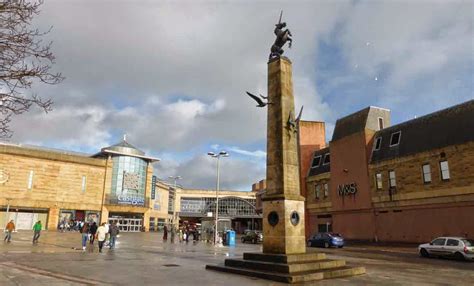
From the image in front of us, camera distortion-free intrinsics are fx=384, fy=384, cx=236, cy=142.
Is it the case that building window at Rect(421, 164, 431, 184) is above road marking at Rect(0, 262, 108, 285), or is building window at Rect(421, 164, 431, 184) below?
above

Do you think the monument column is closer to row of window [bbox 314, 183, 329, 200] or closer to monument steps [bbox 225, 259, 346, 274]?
monument steps [bbox 225, 259, 346, 274]

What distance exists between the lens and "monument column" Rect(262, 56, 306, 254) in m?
13.6

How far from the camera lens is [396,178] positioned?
3497 centimetres

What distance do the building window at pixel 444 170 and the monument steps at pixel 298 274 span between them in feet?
67.9

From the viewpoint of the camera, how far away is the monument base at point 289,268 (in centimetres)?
1165

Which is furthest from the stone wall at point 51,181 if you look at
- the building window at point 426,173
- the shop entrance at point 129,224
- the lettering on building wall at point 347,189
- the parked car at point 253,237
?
the building window at point 426,173

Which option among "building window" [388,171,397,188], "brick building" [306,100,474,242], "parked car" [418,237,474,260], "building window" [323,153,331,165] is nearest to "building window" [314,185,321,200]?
"brick building" [306,100,474,242]

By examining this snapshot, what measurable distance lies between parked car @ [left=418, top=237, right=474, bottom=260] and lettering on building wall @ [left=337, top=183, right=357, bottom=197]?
14.9 m

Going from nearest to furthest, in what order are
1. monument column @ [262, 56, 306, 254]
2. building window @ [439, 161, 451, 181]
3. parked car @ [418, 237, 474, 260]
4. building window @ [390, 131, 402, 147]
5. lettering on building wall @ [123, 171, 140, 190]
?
1. monument column @ [262, 56, 306, 254]
2. parked car @ [418, 237, 474, 260]
3. building window @ [439, 161, 451, 181]
4. building window @ [390, 131, 402, 147]
5. lettering on building wall @ [123, 171, 140, 190]

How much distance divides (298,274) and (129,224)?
62.8 meters

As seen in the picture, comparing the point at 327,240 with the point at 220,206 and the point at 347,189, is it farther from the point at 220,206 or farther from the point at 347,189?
the point at 220,206

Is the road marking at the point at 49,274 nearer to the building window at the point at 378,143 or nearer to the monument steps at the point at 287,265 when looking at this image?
the monument steps at the point at 287,265

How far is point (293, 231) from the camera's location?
1363 centimetres

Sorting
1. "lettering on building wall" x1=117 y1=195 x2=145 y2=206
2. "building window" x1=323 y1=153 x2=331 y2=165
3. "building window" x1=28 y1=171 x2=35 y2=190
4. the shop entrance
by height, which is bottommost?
the shop entrance
